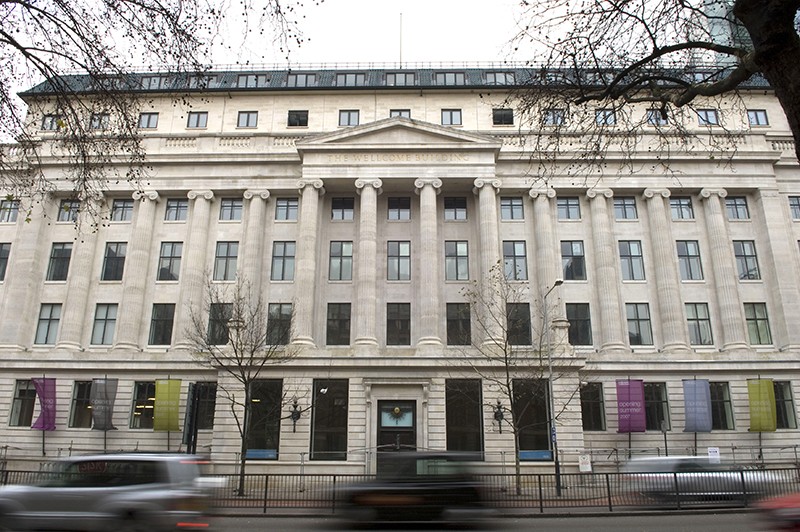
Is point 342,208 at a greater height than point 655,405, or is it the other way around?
point 342,208

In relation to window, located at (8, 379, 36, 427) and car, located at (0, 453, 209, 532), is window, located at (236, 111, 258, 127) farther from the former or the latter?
car, located at (0, 453, 209, 532)

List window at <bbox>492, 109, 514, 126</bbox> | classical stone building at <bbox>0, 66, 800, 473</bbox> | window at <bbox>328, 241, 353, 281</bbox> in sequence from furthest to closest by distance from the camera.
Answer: window at <bbox>492, 109, 514, 126</bbox> → window at <bbox>328, 241, 353, 281</bbox> → classical stone building at <bbox>0, 66, 800, 473</bbox>

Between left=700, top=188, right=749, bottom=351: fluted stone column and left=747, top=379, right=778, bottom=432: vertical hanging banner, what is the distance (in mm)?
2413

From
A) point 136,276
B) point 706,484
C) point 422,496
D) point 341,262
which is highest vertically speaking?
point 341,262

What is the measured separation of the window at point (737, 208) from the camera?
3950 cm

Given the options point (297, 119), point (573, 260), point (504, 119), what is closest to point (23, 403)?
point (297, 119)

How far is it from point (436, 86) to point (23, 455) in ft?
118

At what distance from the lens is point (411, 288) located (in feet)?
124

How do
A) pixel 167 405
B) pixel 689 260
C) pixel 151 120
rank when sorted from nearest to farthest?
pixel 167 405
pixel 689 260
pixel 151 120

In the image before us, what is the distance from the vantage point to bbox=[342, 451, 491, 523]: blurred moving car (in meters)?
13.1

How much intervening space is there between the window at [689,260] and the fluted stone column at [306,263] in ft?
78.4

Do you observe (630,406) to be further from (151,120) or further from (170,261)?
(151,120)

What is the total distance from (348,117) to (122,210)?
17.2m

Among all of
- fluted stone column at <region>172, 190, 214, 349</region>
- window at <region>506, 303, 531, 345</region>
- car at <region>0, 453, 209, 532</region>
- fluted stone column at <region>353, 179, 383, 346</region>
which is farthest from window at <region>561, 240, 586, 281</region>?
car at <region>0, 453, 209, 532</region>
